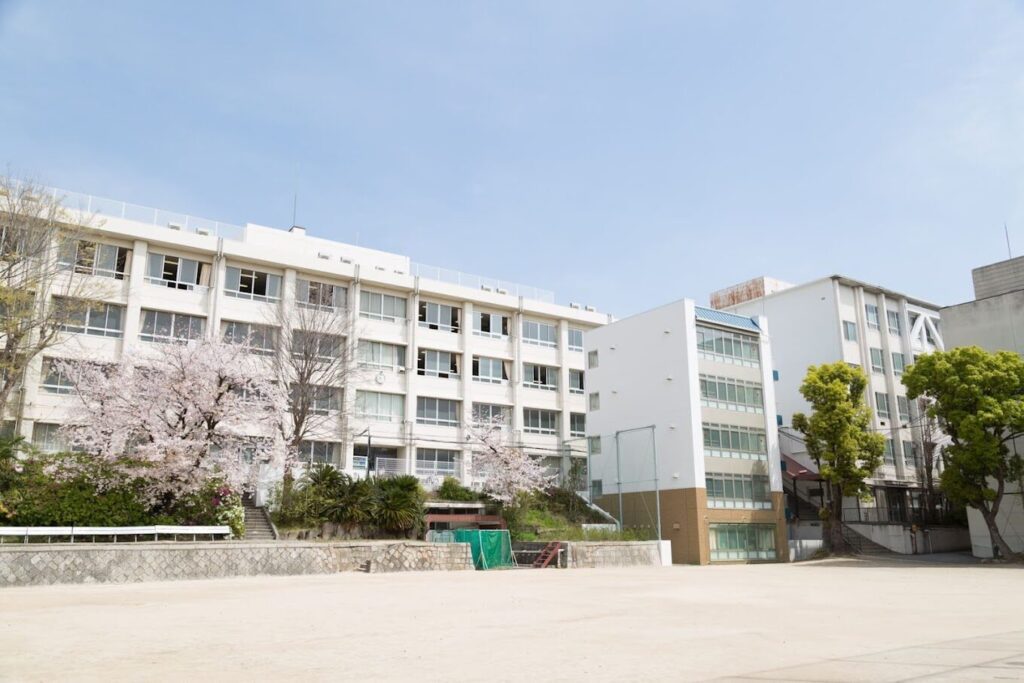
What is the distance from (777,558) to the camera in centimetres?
3978

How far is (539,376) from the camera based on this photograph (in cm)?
5203

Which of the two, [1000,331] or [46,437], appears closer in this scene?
[46,437]

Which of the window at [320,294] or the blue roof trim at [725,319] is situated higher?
the window at [320,294]

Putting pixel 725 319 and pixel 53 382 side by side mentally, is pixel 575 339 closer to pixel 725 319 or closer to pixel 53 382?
pixel 725 319

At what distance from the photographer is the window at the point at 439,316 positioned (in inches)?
1886

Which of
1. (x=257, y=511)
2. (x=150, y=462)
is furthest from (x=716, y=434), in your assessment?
(x=150, y=462)

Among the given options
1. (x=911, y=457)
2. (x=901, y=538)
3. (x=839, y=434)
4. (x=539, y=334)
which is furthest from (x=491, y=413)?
(x=911, y=457)

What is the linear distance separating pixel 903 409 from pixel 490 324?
1098 inches

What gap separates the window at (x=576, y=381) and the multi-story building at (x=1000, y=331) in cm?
2253

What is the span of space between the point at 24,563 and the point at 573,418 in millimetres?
37559

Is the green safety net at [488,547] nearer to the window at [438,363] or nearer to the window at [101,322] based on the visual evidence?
the window at [438,363]

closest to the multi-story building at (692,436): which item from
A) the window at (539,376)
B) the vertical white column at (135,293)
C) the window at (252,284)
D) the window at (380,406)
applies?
the window at (539,376)

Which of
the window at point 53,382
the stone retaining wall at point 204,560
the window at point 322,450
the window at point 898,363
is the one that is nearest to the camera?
the stone retaining wall at point 204,560

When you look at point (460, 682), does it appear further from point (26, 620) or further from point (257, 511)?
point (257, 511)
